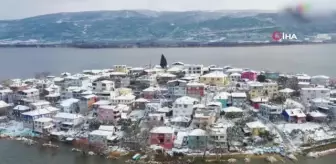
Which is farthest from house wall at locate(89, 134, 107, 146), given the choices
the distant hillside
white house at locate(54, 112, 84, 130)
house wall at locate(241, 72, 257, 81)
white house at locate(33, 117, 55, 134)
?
the distant hillside

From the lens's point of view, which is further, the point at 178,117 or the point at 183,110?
the point at 183,110

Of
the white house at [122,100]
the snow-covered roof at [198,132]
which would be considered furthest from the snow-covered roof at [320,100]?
the white house at [122,100]

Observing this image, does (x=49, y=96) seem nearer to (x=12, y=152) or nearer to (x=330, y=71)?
(x=12, y=152)

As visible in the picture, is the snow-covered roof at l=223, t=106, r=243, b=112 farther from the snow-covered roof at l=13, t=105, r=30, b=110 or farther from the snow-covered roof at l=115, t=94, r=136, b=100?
the snow-covered roof at l=13, t=105, r=30, b=110

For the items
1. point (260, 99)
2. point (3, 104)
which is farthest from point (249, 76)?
point (3, 104)

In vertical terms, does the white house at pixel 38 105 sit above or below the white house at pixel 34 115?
above

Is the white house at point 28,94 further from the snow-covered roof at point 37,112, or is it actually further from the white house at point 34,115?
the snow-covered roof at point 37,112

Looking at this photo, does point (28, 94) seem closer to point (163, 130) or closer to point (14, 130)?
point (14, 130)
